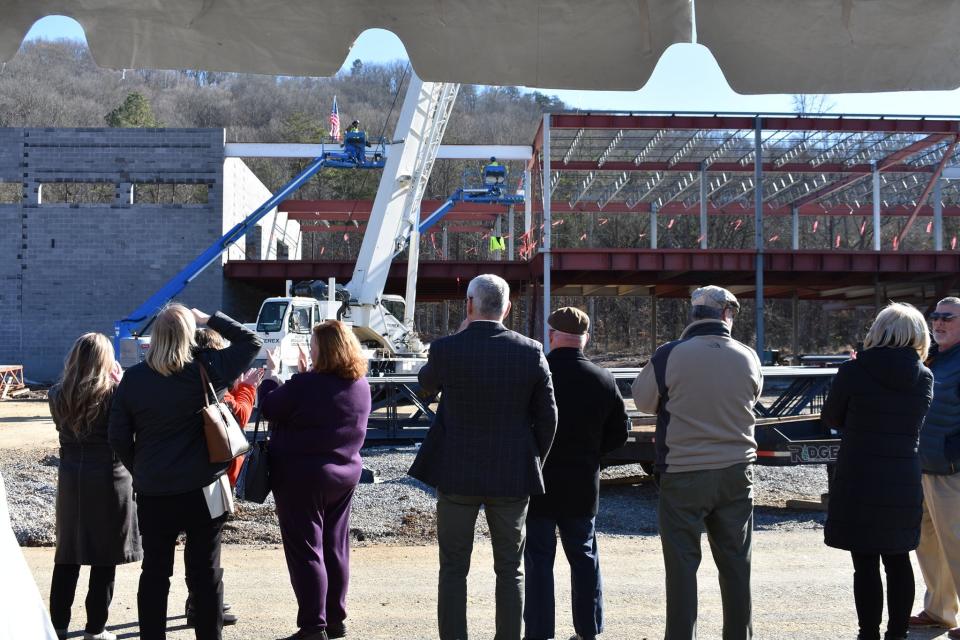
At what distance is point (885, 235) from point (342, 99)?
225 ft

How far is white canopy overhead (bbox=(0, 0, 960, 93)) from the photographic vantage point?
3.53 metres

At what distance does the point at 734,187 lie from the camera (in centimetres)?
3741

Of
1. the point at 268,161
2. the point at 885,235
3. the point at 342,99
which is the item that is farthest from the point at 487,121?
the point at 885,235

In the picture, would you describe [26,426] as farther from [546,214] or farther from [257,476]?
[257,476]

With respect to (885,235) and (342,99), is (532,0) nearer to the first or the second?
(885,235)

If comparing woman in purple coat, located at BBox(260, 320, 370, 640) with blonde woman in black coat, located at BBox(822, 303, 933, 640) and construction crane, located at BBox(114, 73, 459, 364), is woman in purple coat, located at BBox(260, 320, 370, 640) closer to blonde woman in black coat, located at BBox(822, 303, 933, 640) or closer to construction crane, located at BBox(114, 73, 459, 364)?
blonde woman in black coat, located at BBox(822, 303, 933, 640)

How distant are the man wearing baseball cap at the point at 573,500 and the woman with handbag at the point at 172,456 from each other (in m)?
1.67

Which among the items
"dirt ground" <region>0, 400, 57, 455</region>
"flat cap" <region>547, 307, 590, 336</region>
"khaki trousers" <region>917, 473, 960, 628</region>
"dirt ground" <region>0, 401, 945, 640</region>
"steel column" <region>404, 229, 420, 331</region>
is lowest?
"dirt ground" <region>0, 401, 945, 640</region>

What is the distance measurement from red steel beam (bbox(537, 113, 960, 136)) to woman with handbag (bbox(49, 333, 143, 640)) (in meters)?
23.2

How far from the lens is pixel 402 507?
9688 mm

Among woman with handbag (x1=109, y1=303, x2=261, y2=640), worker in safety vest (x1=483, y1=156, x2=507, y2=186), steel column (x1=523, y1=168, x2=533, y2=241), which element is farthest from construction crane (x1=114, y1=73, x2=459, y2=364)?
woman with handbag (x1=109, y1=303, x2=261, y2=640)

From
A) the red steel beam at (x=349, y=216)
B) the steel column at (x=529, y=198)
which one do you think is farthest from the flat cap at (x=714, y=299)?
the red steel beam at (x=349, y=216)

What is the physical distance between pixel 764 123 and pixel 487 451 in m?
25.8

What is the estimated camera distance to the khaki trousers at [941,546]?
5.07 m
